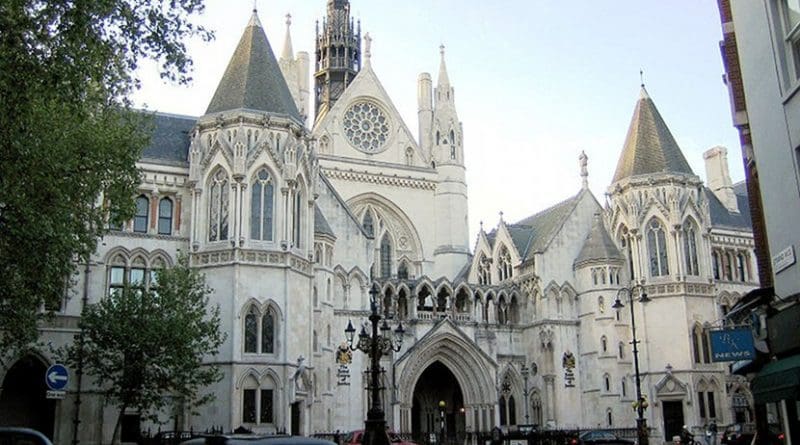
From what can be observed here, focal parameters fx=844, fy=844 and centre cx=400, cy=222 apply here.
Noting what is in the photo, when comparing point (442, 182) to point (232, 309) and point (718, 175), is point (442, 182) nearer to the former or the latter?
point (718, 175)

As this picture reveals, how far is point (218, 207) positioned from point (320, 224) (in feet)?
19.9

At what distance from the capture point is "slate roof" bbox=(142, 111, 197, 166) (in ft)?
115

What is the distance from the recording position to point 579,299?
4500cm

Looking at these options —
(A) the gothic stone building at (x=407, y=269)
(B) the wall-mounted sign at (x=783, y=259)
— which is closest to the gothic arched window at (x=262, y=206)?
(A) the gothic stone building at (x=407, y=269)

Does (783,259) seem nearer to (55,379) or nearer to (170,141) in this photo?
(55,379)

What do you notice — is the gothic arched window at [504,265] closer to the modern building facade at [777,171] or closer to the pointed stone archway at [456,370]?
the pointed stone archway at [456,370]

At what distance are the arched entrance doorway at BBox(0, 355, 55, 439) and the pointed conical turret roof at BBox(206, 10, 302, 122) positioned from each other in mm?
12345

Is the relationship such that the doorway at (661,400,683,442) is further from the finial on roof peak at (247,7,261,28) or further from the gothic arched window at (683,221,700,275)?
the finial on roof peak at (247,7,261,28)

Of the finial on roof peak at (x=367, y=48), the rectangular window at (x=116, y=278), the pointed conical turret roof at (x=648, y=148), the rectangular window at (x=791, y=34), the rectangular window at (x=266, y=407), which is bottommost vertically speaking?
the rectangular window at (x=266, y=407)

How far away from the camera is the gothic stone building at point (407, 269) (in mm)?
32625

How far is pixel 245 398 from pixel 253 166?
9.05 m

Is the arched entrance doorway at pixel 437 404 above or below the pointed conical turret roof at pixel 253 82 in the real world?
below

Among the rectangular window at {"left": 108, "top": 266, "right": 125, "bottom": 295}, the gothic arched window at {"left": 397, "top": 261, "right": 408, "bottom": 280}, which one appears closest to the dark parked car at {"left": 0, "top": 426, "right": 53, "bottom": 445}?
the rectangular window at {"left": 108, "top": 266, "right": 125, "bottom": 295}

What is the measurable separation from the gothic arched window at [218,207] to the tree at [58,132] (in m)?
7.82
